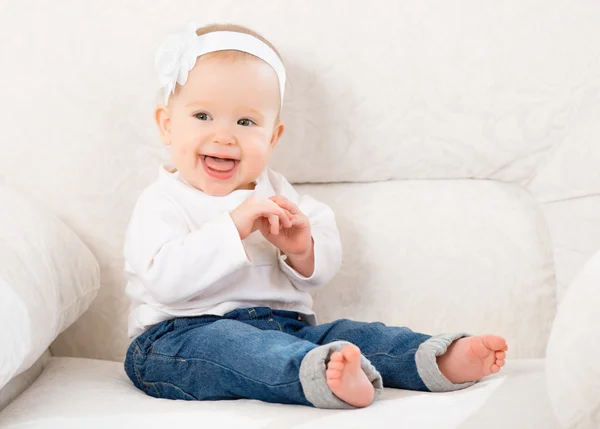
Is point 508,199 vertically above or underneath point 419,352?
above

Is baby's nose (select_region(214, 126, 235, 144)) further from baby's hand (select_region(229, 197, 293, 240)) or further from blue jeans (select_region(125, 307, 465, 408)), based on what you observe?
blue jeans (select_region(125, 307, 465, 408))

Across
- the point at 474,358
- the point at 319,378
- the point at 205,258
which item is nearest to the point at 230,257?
the point at 205,258

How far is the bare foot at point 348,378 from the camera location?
3.40 feet

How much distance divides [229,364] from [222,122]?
0.42m

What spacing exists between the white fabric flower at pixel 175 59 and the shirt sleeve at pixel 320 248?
0.27 m

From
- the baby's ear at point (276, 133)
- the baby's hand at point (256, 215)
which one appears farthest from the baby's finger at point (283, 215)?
the baby's ear at point (276, 133)

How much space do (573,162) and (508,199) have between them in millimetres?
131

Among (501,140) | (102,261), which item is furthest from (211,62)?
(501,140)

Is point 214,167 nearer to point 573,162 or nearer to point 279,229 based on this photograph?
point 279,229

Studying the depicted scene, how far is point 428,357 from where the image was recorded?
117 cm

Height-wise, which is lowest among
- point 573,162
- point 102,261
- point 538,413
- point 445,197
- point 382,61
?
point 102,261

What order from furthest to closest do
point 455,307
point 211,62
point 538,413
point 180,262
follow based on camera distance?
point 455,307 < point 211,62 < point 180,262 < point 538,413

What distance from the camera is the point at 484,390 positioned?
3.72 ft

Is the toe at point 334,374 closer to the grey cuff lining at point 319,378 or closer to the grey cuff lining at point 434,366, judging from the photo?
the grey cuff lining at point 319,378
